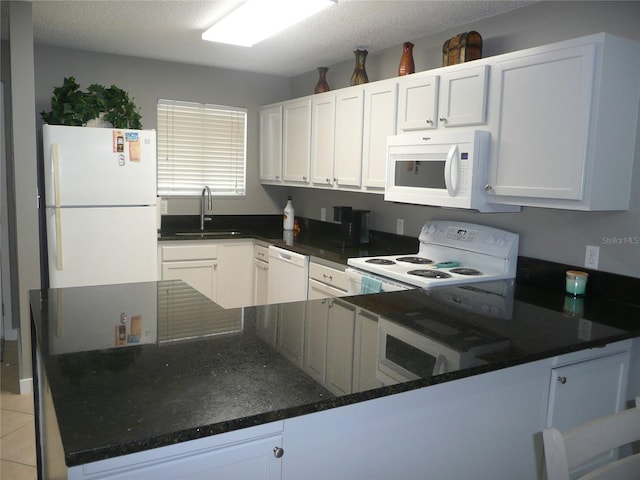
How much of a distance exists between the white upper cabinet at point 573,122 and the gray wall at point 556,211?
16cm

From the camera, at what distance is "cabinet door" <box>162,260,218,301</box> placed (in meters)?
4.44

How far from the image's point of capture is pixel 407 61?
3.54 m

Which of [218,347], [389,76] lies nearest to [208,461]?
[218,347]

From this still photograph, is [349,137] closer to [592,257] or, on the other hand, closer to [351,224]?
[351,224]

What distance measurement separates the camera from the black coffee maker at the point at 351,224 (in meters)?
4.09

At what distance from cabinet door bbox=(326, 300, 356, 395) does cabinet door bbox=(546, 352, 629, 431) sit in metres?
0.75

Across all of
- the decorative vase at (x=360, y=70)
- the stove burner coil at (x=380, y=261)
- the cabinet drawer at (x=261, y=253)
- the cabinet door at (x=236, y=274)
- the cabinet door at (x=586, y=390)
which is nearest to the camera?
the cabinet door at (x=586, y=390)

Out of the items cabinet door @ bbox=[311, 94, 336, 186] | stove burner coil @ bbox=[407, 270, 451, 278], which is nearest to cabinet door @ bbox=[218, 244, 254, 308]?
cabinet door @ bbox=[311, 94, 336, 186]

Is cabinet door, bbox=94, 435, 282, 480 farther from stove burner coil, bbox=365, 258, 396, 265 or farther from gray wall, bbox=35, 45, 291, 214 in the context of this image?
gray wall, bbox=35, 45, 291, 214

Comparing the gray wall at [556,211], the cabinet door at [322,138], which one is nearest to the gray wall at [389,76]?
the gray wall at [556,211]

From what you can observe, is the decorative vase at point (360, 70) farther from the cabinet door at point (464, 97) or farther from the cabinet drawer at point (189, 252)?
the cabinet drawer at point (189, 252)

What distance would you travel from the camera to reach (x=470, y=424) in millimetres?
1669

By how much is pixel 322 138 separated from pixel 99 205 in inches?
69.1

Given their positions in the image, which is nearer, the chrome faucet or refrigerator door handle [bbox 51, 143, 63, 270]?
refrigerator door handle [bbox 51, 143, 63, 270]
